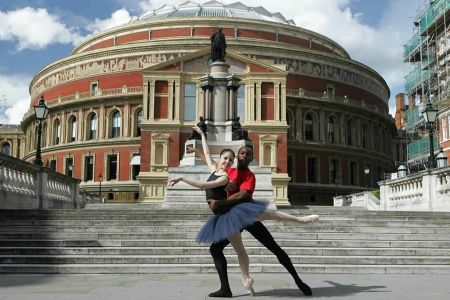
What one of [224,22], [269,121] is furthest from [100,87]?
[269,121]

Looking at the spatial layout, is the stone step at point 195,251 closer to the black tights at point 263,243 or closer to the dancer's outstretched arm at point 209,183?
the black tights at point 263,243

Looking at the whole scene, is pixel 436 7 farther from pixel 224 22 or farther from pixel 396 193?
pixel 396 193

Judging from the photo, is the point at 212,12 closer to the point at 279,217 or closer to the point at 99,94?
the point at 99,94

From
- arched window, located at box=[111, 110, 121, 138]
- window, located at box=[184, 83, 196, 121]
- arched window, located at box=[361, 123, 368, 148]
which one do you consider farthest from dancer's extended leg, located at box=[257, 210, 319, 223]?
arched window, located at box=[361, 123, 368, 148]

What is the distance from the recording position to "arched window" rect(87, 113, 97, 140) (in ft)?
207

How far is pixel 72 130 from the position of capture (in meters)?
64.8

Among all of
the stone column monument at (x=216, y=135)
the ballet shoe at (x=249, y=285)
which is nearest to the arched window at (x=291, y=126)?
the stone column monument at (x=216, y=135)

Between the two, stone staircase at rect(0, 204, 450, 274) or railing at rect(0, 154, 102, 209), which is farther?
railing at rect(0, 154, 102, 209)

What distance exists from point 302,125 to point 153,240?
51.0 meters

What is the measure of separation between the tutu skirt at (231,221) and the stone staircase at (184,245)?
2.95m

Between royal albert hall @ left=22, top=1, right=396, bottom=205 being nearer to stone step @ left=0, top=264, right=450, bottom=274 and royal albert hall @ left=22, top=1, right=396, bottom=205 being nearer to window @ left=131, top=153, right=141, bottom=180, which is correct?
window @ left=131, top=153, right=141, bottom=180

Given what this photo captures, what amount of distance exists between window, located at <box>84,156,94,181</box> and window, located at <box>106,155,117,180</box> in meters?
2.09

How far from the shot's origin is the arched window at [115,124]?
204 feet

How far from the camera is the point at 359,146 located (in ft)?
215
